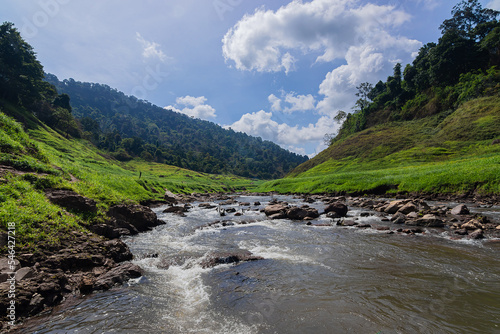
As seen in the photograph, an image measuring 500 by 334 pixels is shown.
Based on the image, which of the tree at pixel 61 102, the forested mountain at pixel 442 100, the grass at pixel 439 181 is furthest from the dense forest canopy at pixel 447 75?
the tree at pixel 61 102

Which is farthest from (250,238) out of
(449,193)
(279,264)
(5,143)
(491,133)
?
(491,133)

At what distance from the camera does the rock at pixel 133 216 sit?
717 inches

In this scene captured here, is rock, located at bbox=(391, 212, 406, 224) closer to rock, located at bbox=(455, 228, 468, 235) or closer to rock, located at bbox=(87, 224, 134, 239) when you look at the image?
rock, located at bbox=(455, 228, 468, 235)

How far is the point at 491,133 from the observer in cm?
6025

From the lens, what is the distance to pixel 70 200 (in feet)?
49.1

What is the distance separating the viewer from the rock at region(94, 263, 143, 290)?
30.5ft

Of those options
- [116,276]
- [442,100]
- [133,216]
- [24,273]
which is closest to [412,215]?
[116,276]

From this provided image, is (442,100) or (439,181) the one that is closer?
(439,181)

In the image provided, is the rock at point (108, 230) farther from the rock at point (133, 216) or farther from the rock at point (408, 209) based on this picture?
the rock at point (408, 209)

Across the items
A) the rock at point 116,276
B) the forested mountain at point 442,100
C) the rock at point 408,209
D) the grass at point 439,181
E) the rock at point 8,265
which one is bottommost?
the rock at point 116,276

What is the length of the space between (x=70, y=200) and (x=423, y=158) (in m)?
79.4

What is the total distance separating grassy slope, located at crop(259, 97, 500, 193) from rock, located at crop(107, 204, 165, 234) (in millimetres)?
38931

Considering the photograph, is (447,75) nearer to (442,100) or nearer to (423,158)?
(442,100)

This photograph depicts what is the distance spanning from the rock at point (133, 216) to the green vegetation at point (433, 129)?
128ft
